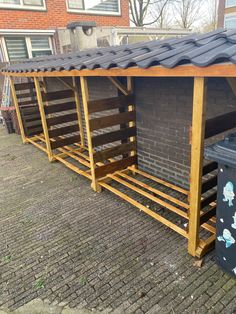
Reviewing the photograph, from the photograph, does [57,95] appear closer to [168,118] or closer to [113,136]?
[113,136]

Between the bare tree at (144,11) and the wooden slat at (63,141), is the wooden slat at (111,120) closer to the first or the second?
the wooden slat at (63,141)

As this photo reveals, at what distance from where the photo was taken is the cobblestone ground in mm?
2244

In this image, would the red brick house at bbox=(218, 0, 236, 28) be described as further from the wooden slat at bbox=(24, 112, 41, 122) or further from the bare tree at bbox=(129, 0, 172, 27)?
the wooden slat at bbox=(24, 112, 41, 122)

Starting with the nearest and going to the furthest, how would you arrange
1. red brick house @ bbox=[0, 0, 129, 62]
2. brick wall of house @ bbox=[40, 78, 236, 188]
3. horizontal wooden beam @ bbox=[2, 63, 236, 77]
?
horizontal wooden beam @ bbox=[2, 63, 236, 77] → brick wall of house @ bbox=[40, 78, 236, 188] → red brick house @ bbox=[0, 0, 129, 62]

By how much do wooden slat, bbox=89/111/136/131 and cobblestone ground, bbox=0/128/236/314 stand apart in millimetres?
1078

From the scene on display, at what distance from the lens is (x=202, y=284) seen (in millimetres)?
2332

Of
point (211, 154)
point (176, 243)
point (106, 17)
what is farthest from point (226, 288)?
point (106, 17)

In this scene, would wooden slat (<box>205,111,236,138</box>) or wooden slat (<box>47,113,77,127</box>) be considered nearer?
wooden slat (<box>205,111,236,138</box>)

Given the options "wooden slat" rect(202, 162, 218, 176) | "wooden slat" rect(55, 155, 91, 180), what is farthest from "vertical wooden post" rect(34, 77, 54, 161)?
"wooden slat" rect(202, 162, 218, 176)

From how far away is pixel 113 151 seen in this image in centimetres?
410

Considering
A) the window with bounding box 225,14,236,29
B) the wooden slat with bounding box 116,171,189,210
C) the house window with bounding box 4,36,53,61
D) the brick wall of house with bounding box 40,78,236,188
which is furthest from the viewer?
the window with bounding box 225,14,236,29

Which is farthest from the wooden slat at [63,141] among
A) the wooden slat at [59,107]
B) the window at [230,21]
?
the window at [230,21]

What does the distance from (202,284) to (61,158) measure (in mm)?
3750

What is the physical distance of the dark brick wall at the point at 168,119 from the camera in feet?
10.1
